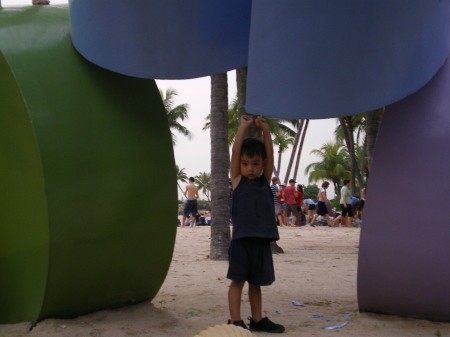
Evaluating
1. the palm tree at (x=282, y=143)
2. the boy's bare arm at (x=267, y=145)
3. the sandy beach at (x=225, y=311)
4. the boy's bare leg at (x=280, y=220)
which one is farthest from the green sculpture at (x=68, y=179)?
the palm tree at (x=282, y=143)

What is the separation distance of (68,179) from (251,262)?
1414mm

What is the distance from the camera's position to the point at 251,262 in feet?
14.9

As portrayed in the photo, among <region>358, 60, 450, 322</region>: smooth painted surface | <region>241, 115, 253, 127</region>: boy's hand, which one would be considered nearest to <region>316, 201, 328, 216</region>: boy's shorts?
<region>358, 60, 450, 322</region>: smooth painted surface

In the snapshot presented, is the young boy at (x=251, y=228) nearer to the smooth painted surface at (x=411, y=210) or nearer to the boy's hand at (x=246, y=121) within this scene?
the boy's hand at (x=246, y=121)

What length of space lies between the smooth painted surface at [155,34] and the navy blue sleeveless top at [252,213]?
2.97ft

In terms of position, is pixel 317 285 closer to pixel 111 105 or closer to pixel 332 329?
pixel 332 329

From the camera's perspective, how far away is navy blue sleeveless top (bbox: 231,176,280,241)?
14.8 ft

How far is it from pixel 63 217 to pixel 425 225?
2446mm

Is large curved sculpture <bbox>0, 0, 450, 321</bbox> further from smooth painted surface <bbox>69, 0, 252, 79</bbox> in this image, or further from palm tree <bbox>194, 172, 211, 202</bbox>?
palm tree <bbox>194, 172, 211, 202</bbox>

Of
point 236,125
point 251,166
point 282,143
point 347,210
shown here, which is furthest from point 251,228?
point 282,143

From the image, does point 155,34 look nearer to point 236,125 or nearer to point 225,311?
point 225,311

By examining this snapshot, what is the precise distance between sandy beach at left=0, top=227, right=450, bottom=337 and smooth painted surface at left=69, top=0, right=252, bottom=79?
176cm

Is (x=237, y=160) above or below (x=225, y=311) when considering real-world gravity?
above

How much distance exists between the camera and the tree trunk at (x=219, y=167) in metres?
9.39
